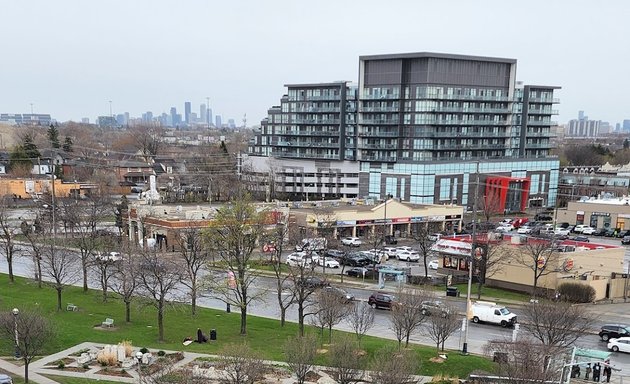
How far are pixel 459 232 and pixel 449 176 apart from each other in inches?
766

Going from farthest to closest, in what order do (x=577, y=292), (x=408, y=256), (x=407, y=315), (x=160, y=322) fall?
(x=408, y=256) < (x=577, y=292) < (x=160, y=322) < (x=407, y=315)

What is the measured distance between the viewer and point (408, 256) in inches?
2256

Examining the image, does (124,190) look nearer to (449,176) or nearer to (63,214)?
(63,214)

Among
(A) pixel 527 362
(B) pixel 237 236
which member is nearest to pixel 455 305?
(B) pixel 237 236

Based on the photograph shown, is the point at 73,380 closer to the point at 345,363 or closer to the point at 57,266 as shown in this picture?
the point at 345,363

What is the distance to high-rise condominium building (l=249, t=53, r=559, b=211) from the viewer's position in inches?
3585

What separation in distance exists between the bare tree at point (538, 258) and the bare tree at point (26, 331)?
32.3 m

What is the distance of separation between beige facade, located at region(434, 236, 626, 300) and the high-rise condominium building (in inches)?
1699

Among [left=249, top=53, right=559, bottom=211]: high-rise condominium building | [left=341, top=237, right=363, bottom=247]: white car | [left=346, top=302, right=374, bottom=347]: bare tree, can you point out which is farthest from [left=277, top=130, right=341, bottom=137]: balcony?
[left=346, top=302, right=374, bottom=347]: bare tree

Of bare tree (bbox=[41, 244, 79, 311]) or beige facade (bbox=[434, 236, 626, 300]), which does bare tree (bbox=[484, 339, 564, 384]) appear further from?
bare tree (bbox=[41, 244, 79, 311])

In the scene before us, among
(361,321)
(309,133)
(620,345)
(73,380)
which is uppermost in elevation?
(309,133)

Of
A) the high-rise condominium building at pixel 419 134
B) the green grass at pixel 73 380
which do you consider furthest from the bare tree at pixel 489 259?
the high-rise condominium building at pixel 419 134

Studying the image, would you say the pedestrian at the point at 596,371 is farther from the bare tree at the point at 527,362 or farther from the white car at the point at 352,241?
the white car at the point at 352,241

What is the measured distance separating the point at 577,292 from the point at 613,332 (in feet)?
30.5
